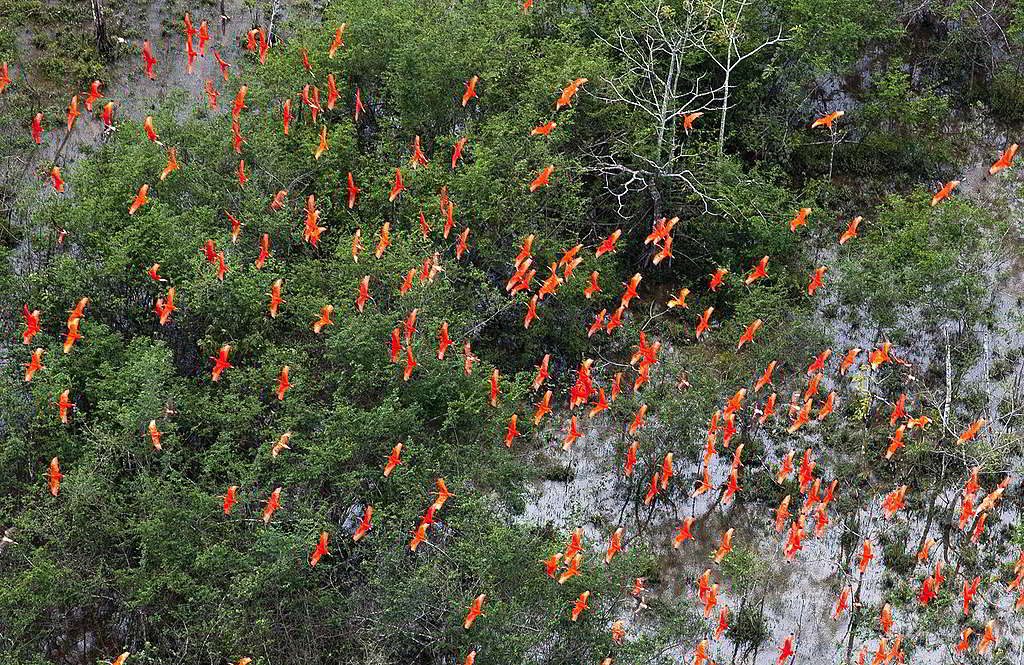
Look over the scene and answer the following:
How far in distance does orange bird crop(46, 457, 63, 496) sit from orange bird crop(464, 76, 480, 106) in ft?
36.4

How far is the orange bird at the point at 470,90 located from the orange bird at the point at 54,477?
36.4 ft

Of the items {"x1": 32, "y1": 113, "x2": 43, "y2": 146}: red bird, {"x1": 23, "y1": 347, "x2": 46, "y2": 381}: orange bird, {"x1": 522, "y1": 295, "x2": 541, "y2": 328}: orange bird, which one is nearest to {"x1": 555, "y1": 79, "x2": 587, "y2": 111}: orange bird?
{"x1": 522, "y1": 295, "x2": 541, "y2": 328}: orange bird

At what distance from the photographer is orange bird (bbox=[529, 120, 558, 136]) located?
3013 centimetres

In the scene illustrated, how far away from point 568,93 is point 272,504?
449 inches

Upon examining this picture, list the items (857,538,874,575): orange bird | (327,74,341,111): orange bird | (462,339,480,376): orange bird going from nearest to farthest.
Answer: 1. (462,339,480,376): orange bird
2. (857,538,874,575): orange bird
3. (327,74,341,111): orange bird

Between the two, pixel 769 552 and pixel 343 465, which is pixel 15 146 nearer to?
pixel 343 465

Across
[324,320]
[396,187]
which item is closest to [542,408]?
[324,320]

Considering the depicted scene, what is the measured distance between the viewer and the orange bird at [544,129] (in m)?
30.1

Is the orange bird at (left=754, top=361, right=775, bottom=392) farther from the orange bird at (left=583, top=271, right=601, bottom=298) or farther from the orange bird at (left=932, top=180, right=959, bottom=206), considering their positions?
the orange bird at (left=932, top=180, right=959, bottom=206)

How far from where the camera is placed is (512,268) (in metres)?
31.1

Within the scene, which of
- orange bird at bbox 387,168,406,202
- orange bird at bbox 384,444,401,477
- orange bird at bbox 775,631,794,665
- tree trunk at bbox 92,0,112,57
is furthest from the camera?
tree trunk at bbox 92,0,112,57

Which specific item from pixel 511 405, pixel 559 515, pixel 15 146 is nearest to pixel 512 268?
pixel 511 405

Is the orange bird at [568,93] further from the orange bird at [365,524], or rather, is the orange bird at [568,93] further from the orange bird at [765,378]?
the orange bird at [365,524]

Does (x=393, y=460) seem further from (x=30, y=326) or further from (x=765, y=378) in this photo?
(x=765, y=378)
